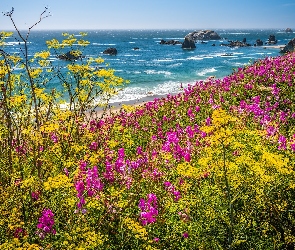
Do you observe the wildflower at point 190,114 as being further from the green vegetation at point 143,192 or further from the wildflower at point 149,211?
the wildflower at point 149,211

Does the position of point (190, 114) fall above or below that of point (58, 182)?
below

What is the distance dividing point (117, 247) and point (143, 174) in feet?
6.17

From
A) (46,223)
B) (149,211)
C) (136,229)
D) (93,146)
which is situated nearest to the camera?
(136,229)

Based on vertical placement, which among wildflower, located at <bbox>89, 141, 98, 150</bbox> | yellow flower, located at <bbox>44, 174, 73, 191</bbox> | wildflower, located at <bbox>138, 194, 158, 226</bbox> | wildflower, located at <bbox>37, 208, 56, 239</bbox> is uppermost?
yellow flower, located at <bbox>44, 174, 73, 191</bbox>

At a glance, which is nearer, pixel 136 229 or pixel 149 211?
pixel 136 229

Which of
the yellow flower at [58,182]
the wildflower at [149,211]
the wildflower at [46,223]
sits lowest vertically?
the wildflower at [149,211]

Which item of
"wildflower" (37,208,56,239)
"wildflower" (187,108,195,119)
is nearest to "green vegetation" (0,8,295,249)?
"wildflower" (37,208,56,239)

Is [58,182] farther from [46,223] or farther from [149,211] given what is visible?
[149,211]

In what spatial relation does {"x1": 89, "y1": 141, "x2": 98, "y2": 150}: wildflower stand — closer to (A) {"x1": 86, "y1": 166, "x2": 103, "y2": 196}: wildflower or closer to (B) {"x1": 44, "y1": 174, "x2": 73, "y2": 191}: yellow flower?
(A) {"x1": 86, "y1": 166, "x2": 103, "y2": 196}: wildflower

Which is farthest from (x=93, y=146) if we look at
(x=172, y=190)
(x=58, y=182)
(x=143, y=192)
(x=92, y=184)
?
(x=58, y=182)

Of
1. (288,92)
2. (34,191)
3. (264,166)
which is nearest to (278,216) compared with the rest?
(264,166)

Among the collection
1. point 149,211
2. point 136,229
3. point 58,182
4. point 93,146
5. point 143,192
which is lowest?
point 143,192

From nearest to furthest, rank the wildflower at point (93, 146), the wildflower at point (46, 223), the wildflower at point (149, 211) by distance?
the wildflower at point (46, 223)
the wildflower at point (149, 211)
the wildflower at point (93, 146)

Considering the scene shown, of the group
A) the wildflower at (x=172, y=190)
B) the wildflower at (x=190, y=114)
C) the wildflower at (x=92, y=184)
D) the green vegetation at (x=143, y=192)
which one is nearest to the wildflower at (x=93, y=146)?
the green vegetation at (x=143, y=192)
